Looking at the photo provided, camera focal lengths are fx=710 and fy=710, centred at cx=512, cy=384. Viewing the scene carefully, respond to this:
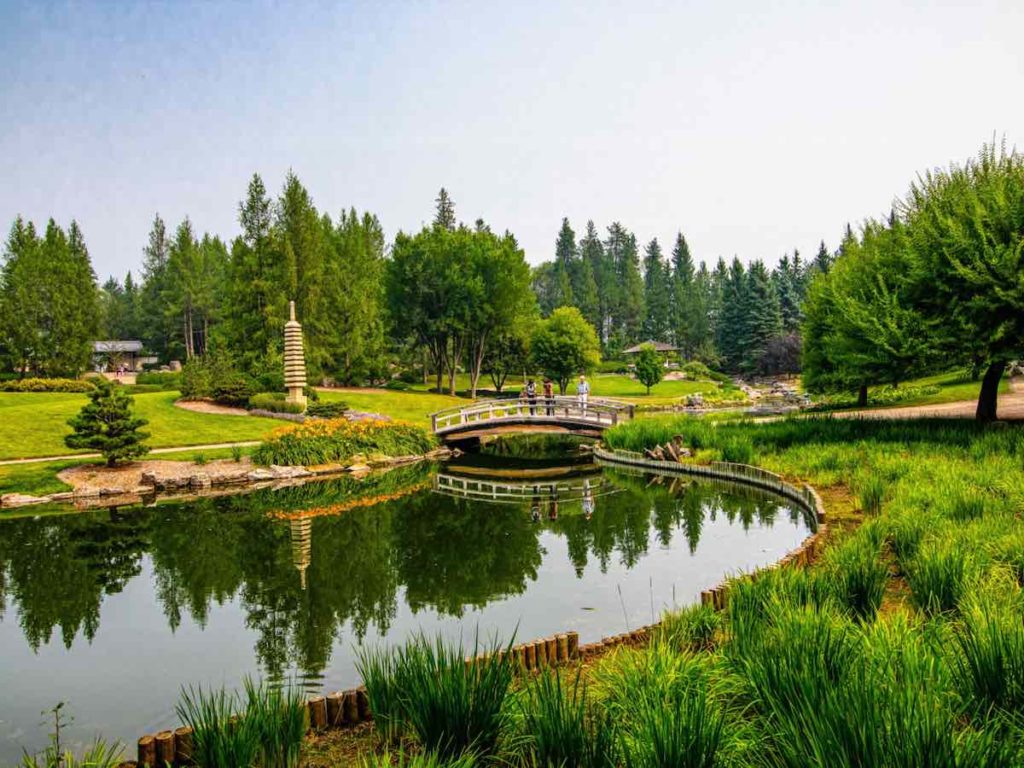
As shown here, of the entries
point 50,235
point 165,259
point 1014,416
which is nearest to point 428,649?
point 1014,416

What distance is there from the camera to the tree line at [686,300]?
81.9 metres

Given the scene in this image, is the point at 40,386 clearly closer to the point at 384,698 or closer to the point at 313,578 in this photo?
the point at 313,578

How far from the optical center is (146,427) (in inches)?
1214

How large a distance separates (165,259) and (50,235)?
1620 inches

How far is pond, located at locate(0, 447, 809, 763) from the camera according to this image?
9211mm

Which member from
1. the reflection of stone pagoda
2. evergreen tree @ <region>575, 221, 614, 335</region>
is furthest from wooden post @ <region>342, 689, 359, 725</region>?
evergreen tree @ <region>575, 221, 614, 335</region>

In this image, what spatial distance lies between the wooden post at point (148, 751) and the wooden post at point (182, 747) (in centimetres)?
16

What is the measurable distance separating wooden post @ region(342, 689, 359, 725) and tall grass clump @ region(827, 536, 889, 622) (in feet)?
16.9

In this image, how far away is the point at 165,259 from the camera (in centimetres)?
9700

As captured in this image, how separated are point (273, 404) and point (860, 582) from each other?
32770mm

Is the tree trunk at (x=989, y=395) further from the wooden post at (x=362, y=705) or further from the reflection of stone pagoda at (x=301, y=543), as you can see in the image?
the wooden post at (x=362, y=705)

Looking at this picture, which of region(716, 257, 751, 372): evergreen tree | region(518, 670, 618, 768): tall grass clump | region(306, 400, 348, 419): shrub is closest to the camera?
region(518, 670, 618, 768): tall grass clump

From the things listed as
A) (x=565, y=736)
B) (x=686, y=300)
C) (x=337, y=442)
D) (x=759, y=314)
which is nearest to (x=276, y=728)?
(x=565, y=736)

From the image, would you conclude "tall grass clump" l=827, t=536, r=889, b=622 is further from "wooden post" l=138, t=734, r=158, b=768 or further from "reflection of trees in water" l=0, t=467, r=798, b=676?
"wooden post" l=138, t=734, r=158, b=768
